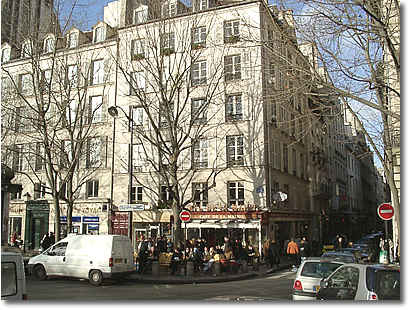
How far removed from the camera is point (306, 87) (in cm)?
1016

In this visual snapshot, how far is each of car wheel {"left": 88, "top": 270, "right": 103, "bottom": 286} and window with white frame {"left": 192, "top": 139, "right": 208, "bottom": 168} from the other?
12.4 meters

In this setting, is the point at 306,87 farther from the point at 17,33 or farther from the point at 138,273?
the point at 17,33

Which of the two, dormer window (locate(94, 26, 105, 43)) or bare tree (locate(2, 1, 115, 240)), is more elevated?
dormer window (locate(94, 26, 105, 43))

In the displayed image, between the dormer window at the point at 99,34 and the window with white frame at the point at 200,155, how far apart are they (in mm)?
11921

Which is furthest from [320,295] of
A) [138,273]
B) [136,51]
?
[136,51]

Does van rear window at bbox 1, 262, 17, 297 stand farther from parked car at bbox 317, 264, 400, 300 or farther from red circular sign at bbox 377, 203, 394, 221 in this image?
red circular sign at bbox 377, 203, 394, 221

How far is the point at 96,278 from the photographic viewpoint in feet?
48.0

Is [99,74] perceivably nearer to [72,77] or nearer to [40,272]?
[72,77]

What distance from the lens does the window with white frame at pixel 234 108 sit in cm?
2562

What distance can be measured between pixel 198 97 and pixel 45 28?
1091 cm

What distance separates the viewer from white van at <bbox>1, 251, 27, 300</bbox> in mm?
6164

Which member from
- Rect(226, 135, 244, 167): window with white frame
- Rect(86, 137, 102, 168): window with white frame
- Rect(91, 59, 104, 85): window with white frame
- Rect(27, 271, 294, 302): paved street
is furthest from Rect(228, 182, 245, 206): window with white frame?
Rect(91, 59, 104, 85): window with white frame

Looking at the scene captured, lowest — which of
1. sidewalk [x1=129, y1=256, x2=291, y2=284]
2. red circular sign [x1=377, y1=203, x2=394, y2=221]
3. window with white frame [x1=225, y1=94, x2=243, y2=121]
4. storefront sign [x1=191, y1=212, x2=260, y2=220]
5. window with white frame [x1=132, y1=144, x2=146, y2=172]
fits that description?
sidewalk [x1=129, y1=256, x2=291, y2=284]

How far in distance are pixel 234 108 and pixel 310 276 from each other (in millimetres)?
16908
